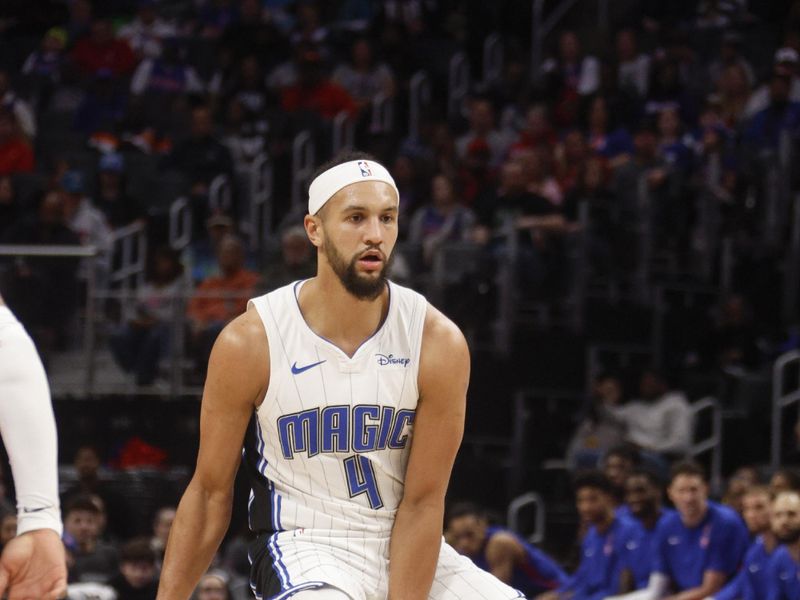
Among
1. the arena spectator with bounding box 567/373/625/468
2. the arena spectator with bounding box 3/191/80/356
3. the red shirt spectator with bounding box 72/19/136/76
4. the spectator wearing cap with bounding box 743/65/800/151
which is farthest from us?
the red shirt spectator with bounding box 72/19/136/76

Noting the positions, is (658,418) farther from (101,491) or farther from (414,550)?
(414,550)

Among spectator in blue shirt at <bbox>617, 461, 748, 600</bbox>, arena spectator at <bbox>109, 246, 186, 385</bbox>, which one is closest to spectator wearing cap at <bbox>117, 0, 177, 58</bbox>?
arena spectator at <bbox>109, 246, 186, 385</bbox>

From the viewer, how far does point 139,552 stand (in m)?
9.69

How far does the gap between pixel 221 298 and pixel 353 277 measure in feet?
23.3

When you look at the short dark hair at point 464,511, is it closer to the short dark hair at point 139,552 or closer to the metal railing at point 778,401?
the short dark hair at point 139,552

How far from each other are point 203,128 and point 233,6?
10.7 ft

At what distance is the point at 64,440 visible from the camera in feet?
37.6

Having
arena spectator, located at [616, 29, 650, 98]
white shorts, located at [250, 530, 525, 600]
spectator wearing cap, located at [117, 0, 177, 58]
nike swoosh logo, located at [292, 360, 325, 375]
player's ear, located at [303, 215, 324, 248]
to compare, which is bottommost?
white shorts, located at [250, 530, 525, 600]

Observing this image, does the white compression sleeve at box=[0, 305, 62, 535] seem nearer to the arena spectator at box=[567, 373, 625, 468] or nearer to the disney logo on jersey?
the disney logo on jersey

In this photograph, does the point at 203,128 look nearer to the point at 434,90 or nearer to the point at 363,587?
the point at 434,90

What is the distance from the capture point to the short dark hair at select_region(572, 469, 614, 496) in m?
10.3

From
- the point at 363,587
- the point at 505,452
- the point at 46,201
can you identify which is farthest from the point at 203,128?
the point at 363,587

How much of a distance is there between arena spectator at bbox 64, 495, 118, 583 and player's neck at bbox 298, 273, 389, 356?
18.8 feet

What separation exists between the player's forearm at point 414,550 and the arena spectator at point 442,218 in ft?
26.8
